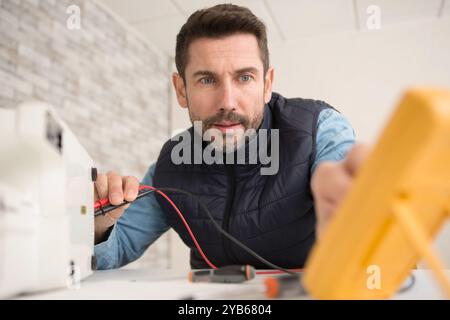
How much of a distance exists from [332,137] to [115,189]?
1.89ft

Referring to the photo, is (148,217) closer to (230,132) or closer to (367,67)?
(230,132)

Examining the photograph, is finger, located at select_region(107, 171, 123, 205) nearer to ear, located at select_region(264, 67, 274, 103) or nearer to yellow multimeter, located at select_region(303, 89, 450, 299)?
yellow multimeter, located at select_region(303, 89, 450, 299)

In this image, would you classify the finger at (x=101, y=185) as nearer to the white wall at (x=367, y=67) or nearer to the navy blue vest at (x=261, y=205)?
the navy blue vest at (x=261, y=205)

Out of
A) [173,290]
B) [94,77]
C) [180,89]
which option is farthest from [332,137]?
[94,77]

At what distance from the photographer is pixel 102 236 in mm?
867

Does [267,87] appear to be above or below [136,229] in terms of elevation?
above

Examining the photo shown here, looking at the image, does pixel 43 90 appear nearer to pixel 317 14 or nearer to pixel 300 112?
pixel 300 112

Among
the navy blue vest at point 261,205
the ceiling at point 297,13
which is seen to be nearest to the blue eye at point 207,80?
the navy blue vest at point 261,205

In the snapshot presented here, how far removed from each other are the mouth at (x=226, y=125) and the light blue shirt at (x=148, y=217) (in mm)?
219

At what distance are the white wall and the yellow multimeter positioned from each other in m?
2.63

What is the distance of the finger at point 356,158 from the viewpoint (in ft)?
1.04

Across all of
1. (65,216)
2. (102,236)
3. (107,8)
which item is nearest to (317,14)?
(107,8)

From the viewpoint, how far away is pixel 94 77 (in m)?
2.64

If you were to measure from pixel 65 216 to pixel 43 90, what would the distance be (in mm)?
1923
